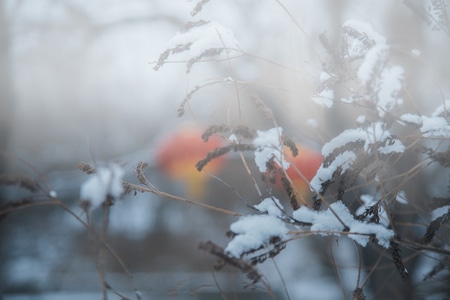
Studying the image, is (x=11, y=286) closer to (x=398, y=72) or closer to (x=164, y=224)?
(x=164, y=224)

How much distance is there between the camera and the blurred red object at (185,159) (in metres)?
9.95

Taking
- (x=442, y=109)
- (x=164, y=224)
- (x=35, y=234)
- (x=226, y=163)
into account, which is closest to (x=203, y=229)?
(x=164, y=224)

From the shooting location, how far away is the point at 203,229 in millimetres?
10641

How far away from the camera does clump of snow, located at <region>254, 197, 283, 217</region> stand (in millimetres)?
1409

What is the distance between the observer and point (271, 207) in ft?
4.73

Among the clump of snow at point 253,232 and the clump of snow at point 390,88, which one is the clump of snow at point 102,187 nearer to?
the clump of snow at point 253,232

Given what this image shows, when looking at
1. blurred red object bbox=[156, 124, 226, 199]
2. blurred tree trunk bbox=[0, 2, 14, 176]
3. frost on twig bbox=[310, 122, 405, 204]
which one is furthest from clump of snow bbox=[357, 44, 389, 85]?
blurred red object bbox=[156, 124, 226, 199]

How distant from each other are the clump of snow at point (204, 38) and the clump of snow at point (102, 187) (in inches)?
20.1

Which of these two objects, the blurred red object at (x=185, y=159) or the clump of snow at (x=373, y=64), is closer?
the clump of snow at (x=373, y=64)

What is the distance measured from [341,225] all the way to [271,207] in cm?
21

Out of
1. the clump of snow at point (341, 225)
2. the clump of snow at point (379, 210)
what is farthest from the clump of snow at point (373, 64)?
the clump of snow at point (379, 210)

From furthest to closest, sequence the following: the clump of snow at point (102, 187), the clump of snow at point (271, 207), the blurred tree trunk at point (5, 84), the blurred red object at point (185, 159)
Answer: the blurred red object at point (185, 159) < the blurred tree trunk at point (5, 84) < the clump of snow at point (271, 207) < the clump of snow at point (102, 187)

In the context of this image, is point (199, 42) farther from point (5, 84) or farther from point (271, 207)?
point (5, 84)

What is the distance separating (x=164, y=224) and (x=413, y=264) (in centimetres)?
737
